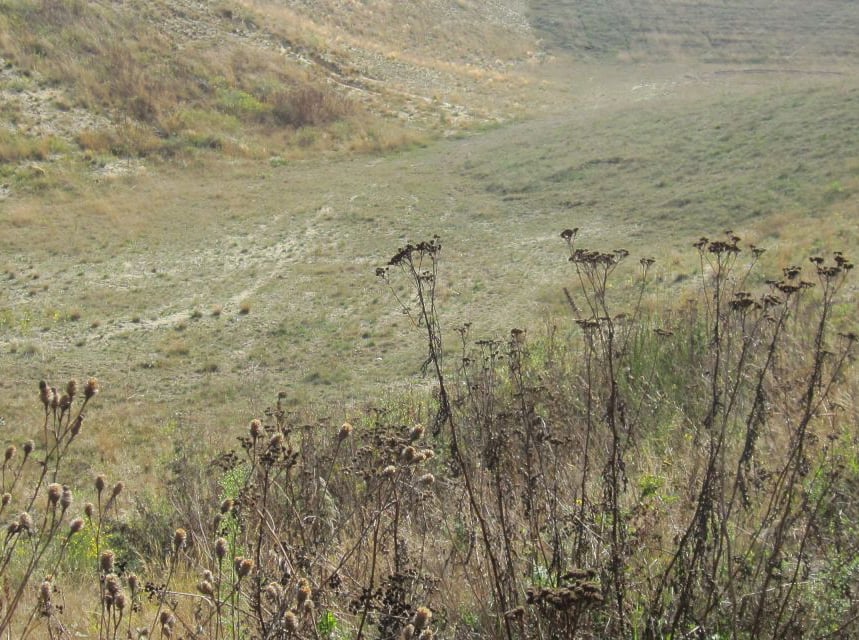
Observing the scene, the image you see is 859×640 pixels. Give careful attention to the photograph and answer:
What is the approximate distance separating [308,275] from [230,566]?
446 inches

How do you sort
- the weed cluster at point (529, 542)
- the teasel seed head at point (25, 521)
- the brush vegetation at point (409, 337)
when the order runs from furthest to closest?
the brush vegetation at point (409, 337) → the weed cluster at point (529, 542) → the teasel seed head at point (25, 521)

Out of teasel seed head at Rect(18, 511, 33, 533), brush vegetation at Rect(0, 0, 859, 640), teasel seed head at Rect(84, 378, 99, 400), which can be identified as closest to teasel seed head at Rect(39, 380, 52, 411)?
brush vegetation at Rect(0, 0, 859, 640)

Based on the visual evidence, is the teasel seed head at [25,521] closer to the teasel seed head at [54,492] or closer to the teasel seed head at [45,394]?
the teasel seed head at [54,492]

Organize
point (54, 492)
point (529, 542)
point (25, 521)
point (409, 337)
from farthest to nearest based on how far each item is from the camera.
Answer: point (409, 337) → point (529, 542) → point (25, 521) → point (54, 492)

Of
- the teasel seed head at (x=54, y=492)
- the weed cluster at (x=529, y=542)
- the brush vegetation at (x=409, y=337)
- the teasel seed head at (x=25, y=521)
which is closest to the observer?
the teasel seed head at (x=54, y=492)

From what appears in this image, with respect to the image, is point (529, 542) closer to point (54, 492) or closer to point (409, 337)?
point (54, 492)

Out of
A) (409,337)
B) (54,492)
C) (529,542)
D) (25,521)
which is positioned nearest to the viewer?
(54,492)

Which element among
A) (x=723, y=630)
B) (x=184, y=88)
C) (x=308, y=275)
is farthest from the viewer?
(x=184, y=88)

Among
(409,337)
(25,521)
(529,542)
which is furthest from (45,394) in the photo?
(409,337)

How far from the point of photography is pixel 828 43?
122 feet

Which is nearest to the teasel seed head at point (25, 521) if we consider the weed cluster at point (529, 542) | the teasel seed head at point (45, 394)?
the weed cluster at point (529, 542)

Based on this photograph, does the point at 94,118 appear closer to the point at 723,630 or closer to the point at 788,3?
the point at 723,630

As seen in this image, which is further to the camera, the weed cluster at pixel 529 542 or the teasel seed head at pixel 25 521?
the weed cluster at pixel 529 542

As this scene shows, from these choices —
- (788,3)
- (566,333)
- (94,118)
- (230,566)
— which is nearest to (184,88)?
(94,118)
